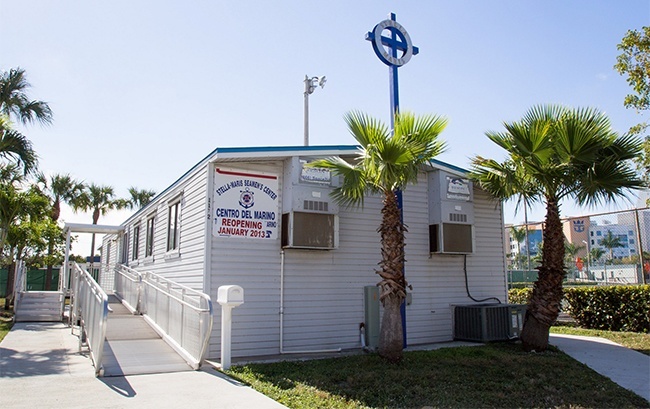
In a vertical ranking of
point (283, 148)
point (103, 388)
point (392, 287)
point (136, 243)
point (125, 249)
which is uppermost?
point (283, 148)

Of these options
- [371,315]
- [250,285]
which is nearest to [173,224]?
[250,285]

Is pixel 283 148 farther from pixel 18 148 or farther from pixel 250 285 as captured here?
pixel 18 148

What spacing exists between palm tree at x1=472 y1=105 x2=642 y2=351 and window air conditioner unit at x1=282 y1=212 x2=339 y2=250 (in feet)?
12.2

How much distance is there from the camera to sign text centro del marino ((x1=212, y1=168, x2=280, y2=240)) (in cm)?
901

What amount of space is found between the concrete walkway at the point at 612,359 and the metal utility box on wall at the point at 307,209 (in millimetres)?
4874

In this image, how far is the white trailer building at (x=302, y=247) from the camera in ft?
29.5

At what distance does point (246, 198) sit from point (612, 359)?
702cm

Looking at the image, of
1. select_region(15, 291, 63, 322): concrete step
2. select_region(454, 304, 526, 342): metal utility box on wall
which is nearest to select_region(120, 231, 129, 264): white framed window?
select_region(15, 291, 63, 322): concrete step

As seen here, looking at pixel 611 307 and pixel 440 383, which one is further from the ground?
pixel 611 307

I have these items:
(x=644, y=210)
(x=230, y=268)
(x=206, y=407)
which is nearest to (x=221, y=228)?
(x=230, y=268)

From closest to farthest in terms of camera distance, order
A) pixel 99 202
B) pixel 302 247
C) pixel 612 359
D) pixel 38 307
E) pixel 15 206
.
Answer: pixel 612 359, pixel 302 247, pixel 38 307, pixel 15 206, pixel 99 202

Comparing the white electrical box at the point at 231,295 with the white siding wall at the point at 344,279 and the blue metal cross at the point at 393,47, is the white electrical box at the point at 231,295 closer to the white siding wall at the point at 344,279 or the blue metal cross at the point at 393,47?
the white siding wall at the point at 344,279

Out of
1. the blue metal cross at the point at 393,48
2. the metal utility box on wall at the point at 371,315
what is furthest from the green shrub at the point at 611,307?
the metal utility box on wall at the point at 371,315

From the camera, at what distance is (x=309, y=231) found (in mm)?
9305
